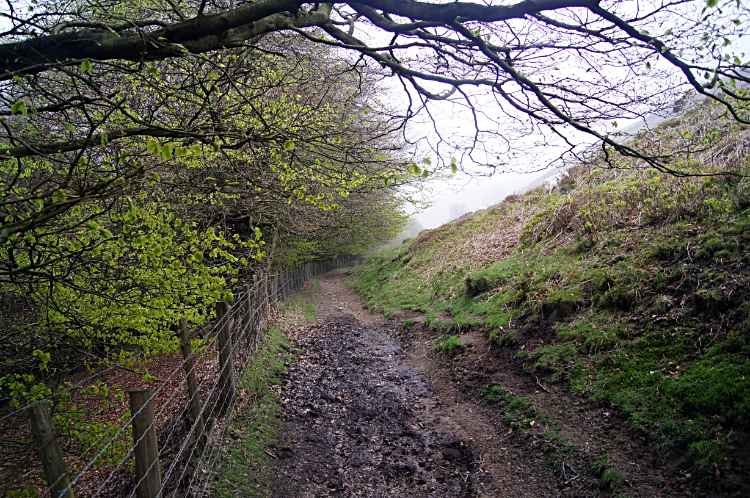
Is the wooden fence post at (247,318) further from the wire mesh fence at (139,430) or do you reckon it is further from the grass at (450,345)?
the grass at (450,345)

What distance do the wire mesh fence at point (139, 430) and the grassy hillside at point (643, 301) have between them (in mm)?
4479

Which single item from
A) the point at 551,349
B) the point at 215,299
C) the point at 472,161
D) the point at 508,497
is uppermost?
the point at 472,161

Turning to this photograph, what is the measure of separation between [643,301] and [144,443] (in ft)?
21.1

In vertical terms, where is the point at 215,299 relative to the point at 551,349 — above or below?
above

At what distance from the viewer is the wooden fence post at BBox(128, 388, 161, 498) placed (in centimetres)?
300

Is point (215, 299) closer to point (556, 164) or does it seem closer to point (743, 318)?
point (556, 164)

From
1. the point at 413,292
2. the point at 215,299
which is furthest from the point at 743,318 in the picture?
the point at 413,292

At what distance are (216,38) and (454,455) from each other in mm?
5547

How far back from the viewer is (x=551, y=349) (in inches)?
247

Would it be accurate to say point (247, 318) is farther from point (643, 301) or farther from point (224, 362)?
point (643, 301)

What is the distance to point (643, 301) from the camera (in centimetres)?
588

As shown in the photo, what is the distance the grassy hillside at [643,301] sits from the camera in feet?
13.9

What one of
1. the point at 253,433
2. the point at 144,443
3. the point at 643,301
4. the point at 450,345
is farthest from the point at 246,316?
the point at 643,301

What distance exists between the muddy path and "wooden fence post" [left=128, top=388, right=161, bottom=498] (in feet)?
6.13
